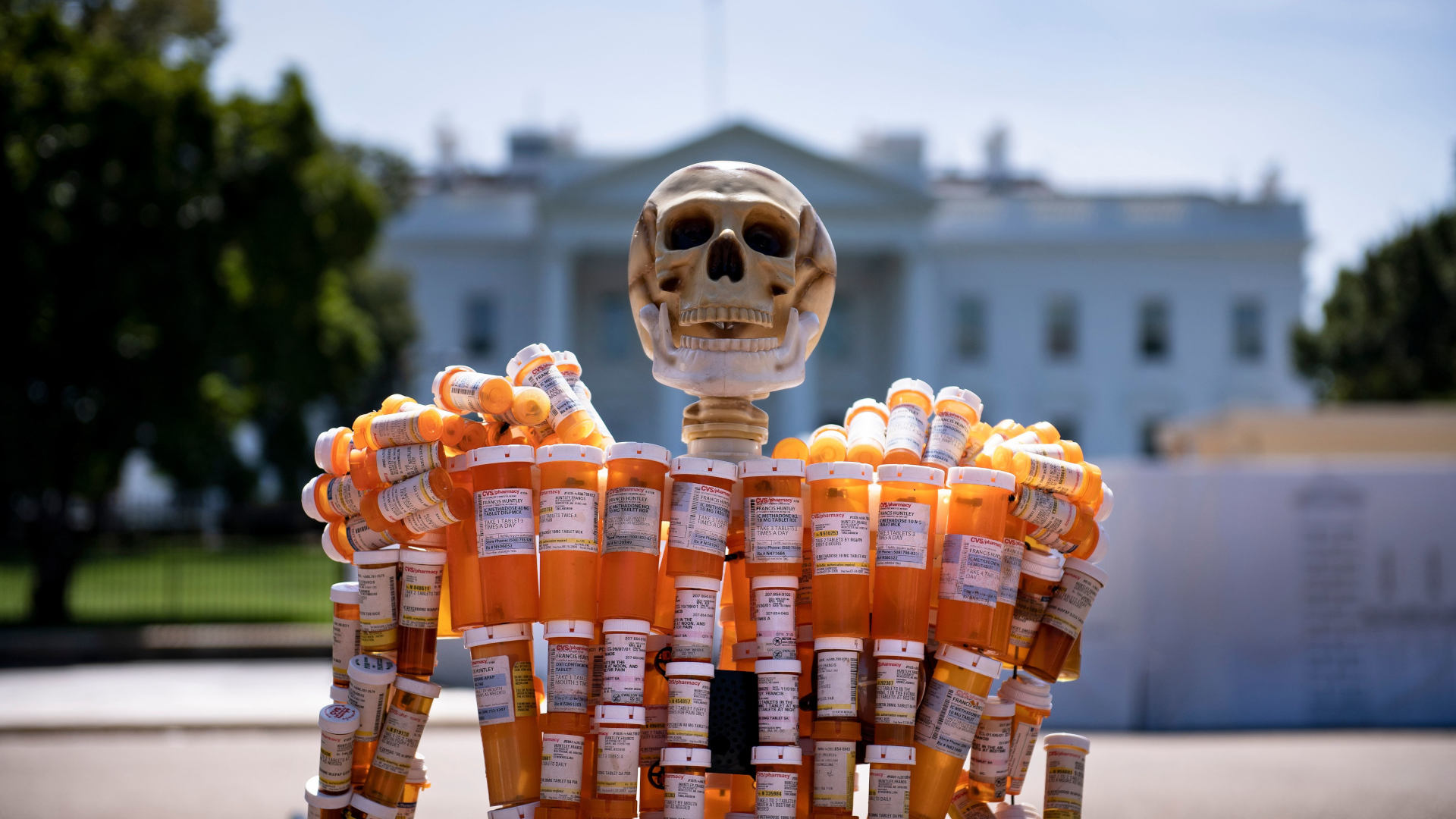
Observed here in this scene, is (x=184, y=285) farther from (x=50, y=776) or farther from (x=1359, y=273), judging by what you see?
(x=1359, y=273)

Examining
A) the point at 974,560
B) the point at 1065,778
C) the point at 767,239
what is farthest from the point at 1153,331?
the point at 974,560

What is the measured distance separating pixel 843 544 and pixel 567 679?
77cm

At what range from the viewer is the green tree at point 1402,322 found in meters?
31.5

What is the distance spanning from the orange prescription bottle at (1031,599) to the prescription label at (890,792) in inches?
22.7

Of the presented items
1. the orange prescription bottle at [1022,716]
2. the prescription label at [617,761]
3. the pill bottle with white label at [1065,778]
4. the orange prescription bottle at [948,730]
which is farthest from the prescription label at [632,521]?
the pill bottle with white label at [1065,778]

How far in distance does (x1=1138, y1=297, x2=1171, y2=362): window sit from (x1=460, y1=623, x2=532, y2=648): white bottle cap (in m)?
48.1

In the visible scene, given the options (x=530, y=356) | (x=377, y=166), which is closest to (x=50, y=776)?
(x=530, y=356)

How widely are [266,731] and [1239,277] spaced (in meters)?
45.5

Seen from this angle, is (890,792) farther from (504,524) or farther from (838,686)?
(504,524)

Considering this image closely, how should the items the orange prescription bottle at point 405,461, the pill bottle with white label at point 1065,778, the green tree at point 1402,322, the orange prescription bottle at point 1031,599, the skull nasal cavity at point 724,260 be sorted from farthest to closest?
the green tree at point 1402,322
the skull nasal cavity at point 724,260
the pill bottle with white label at point 1065,778
the orange prescription bottle at point 1031,599
the orange prescription bottle at point 405,461

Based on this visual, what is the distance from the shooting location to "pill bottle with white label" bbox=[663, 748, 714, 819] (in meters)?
3.19

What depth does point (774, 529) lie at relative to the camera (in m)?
3.34

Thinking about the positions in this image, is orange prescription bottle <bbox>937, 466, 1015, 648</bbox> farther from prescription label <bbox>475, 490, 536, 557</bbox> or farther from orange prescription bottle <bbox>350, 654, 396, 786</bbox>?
orange prescription bottle <bbox>350, 654, 396, 786</bbox>

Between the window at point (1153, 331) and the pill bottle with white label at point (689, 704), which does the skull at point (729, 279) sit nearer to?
the pill bottle with white label at point (689, 704)
